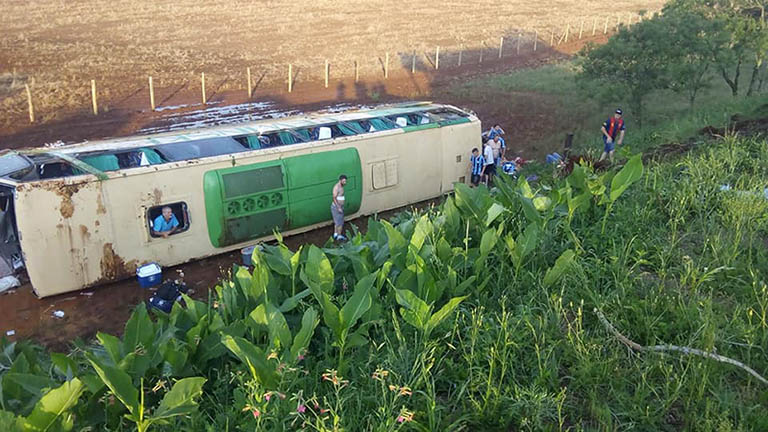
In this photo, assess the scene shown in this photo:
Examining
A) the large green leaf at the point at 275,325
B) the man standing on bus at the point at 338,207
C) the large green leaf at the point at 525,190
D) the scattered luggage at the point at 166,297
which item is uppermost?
the large green leaf at the point at 525,190

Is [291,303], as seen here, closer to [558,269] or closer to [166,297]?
[558,269]

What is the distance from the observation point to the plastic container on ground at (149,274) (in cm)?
996

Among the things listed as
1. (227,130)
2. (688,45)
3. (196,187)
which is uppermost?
(688,45)

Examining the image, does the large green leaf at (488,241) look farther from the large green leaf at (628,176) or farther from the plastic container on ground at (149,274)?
the plastic container on ground at (149,274)

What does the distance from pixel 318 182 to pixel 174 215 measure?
9.28ft

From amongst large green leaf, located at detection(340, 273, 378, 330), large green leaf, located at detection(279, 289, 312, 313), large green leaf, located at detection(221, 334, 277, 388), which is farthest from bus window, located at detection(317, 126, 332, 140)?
large green leaf, located at detection(221, 334, 277, 388)

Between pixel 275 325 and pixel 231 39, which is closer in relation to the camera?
pixel 275 325

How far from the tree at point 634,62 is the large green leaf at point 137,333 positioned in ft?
58.4

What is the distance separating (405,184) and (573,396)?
924cm

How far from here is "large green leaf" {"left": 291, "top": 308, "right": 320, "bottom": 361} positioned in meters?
4.30

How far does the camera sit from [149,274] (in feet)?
32.7

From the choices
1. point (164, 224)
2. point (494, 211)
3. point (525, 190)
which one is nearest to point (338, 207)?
point (164, 224)

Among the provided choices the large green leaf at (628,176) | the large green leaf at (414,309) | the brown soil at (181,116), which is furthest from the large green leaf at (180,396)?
the large green leaf at (628,176)

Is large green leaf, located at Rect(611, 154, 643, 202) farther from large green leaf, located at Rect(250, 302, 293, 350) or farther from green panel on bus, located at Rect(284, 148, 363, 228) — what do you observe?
Answer: green panel on bus, located at Rect(284, 148, 363, 228)
